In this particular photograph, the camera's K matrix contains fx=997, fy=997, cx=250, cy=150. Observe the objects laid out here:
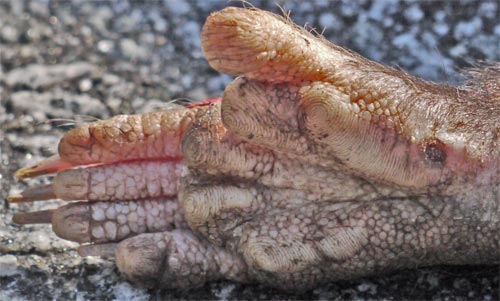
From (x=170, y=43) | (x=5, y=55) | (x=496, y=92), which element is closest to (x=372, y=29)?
(x=170, y=43)

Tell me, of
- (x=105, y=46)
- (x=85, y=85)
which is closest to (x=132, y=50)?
(x=105, y=46)

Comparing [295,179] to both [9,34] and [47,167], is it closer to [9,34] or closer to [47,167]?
[47,167]

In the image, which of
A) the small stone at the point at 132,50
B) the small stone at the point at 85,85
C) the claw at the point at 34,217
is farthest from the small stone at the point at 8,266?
the small stone at the point at 132,50

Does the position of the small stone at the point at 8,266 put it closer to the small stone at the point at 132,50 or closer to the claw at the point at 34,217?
the claw at the point at 34,217

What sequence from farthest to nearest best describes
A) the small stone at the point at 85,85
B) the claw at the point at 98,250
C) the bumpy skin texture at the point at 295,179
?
the small stone at the point at 85,85 < the claw at the point at 98,250 < the bumpy skin texture at the point at 295,179

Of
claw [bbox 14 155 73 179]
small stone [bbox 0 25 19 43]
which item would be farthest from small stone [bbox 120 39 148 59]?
claw [bbox 14 155 73 179]

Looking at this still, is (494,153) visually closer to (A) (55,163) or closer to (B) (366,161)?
(B) (366,161)

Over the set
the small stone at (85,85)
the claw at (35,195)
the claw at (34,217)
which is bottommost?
the claw at (34,217)
